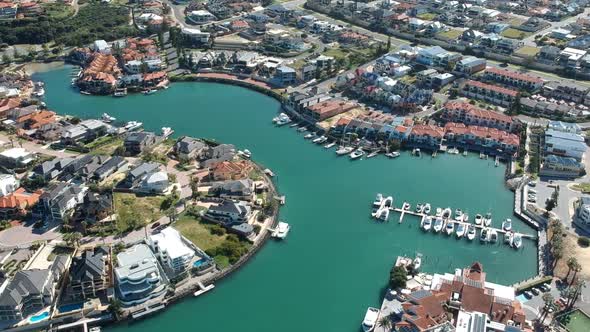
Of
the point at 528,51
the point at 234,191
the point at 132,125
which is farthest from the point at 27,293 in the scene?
the point at 528,51

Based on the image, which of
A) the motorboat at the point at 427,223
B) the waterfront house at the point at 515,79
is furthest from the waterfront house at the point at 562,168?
the waterfront house at the point at 515,79

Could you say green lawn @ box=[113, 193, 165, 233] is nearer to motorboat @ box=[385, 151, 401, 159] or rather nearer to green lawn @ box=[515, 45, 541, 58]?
motorboat @ box=[385, 151, 401, 159]

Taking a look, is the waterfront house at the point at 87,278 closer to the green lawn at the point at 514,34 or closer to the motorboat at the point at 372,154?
the motorboat at the point at 372,154

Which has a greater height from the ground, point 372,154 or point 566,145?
point 566,145

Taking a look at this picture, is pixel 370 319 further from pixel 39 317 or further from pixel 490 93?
pixel 490 93

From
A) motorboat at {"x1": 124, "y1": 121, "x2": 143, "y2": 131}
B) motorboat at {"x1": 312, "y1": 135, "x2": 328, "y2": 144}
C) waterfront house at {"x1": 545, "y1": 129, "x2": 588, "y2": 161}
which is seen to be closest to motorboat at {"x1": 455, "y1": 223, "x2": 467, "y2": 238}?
waterfront house at {"x1": 545, "y1": 129, "x2": 588, "y2": 161}

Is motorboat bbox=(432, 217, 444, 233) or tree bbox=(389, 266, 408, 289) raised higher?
tree bbox=(389, 266, 408, 289)

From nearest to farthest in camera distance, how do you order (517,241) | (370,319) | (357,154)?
(370,319) → (517,241) → (357,154)
